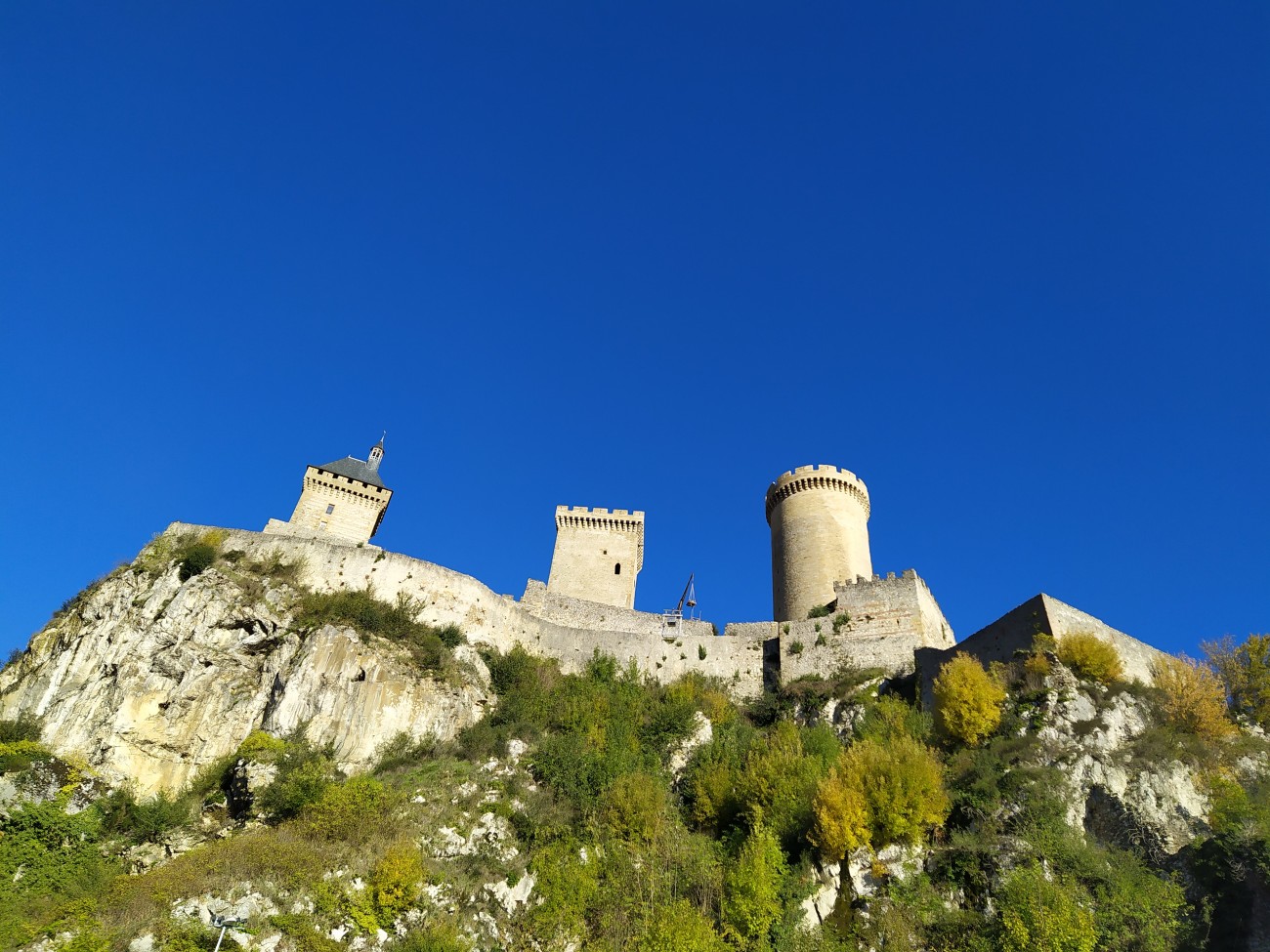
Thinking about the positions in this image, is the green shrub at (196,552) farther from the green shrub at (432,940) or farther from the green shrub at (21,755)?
the green shrub at (432,940)

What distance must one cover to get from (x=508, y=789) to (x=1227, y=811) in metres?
17.3

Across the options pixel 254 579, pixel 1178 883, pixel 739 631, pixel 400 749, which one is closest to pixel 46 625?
pixel 254 579

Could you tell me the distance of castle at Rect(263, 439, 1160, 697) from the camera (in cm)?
2664

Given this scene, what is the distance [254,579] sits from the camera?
90.1 feet

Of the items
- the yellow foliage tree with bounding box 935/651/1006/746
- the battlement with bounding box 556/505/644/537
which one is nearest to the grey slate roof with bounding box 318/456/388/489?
the battlement with bounding box 556/505/644/537

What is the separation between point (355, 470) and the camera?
4056 cm

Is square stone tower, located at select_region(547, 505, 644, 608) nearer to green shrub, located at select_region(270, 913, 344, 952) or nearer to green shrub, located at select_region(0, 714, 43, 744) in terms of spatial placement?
green shrub, located at select_region(0, 714, 43, 744)

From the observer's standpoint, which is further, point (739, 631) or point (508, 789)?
point (739, 631)

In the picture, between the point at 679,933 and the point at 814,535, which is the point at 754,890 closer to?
the point at 679,933

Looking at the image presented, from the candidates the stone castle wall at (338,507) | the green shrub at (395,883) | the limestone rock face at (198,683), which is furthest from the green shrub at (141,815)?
the stone castle wall at (338,507)

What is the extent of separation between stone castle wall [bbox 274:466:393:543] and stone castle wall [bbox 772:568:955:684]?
821 inches

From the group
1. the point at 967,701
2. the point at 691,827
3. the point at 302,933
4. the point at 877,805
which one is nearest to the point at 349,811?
the point at 302,933

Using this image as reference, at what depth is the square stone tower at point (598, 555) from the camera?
39.1m

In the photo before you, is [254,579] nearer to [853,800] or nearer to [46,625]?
[46,625]
